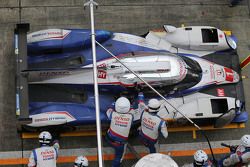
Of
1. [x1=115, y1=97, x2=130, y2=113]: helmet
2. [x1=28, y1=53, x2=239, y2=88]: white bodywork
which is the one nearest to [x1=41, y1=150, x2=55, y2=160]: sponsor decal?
[x1=115, y1=97, x2=130, y2=113]: helmet

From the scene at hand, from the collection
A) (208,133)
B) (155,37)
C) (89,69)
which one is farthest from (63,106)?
(208,133)

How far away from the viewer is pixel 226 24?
10766 mm

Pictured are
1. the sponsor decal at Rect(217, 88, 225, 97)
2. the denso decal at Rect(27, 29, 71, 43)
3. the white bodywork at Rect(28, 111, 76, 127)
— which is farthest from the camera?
the sponsor decal at Rect(217, 88, 225, 97)

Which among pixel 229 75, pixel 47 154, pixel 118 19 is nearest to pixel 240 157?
pixel 229 75

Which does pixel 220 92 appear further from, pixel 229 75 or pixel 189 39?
pixel 189 39

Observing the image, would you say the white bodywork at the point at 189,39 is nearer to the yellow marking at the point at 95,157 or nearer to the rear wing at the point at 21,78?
the yellow marking at the point at 95,157

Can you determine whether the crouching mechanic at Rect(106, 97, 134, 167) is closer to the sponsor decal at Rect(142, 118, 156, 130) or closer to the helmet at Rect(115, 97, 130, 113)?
the helmet at Rect(115, 97, 130, 113)

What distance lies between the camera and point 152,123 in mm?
8125

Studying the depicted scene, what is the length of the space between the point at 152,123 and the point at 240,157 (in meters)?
1.73

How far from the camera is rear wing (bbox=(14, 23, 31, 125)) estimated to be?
27.2 feet

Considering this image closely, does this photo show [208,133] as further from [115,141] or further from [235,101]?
[115,141]

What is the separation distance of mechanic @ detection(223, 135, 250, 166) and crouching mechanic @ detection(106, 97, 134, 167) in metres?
1.98

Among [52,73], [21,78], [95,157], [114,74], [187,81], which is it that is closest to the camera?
[21,78]

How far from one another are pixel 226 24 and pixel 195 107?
2.84 meters
